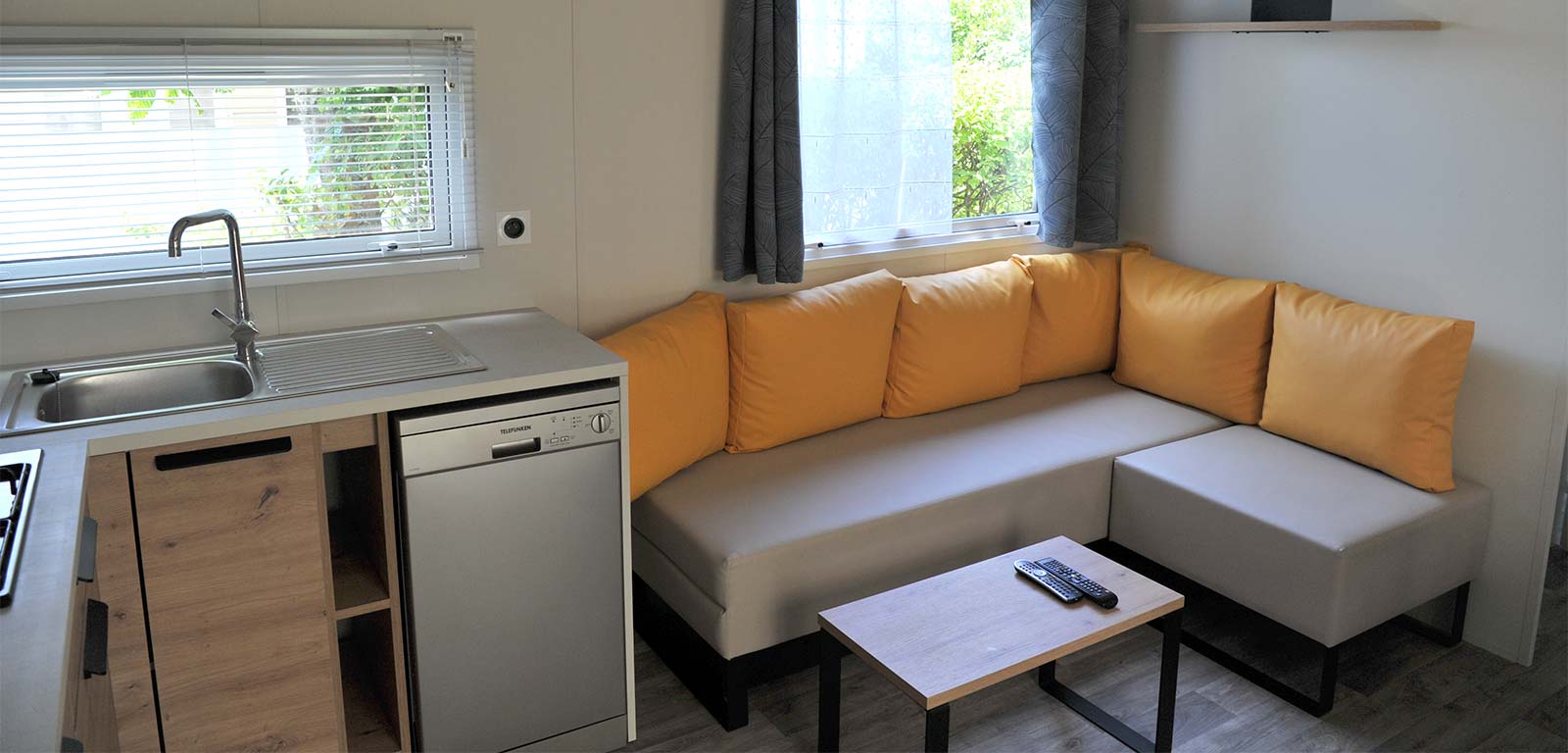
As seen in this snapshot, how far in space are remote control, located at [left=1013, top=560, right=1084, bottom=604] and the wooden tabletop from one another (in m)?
0.01

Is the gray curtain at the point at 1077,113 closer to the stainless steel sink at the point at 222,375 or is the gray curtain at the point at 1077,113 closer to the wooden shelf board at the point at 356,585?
the stainless steel sink at the point at 222,375

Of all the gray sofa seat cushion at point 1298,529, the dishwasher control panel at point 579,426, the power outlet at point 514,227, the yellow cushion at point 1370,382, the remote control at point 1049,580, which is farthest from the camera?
the yellow cushion at point 1370,382

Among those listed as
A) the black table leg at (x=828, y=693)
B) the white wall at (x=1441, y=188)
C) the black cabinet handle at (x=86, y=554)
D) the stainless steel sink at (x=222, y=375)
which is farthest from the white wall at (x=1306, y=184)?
the black table leg at (x=828, y=693)

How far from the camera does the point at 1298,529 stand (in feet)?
9.27

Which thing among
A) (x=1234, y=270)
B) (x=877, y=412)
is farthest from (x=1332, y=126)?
(x=877, y=412)

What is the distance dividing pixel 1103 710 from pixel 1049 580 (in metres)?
0.49

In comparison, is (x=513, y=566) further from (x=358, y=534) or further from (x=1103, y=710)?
(x=1103, y=710)

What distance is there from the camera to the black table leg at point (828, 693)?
2.49 m

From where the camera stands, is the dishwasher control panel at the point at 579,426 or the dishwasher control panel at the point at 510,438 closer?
the dishwasher control panel at the point at 510,438

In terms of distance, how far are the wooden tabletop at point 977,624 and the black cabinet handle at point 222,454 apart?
1.10 m

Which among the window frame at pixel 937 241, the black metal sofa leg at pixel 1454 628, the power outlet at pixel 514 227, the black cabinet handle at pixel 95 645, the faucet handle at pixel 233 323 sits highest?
the power outlet at pixel 514 227

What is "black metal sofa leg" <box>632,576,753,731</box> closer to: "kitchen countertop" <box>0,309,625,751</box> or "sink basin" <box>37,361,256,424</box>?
"kitchen countertop" <box>0,309,625,751</box>

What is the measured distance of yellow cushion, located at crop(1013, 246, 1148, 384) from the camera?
3770 millimetres

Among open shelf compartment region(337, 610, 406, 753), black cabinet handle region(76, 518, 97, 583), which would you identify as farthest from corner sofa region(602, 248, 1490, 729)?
black cabinet handle region(76, 518, 97, 583)
